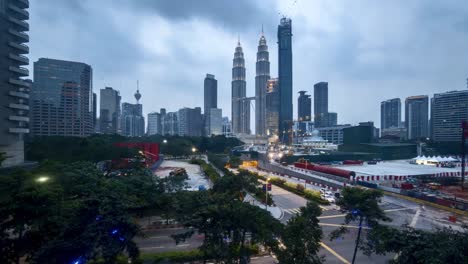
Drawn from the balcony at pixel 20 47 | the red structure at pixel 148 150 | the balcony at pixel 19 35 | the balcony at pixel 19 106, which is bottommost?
the red structure at pixel 148 150

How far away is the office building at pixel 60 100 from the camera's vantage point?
7525 cm

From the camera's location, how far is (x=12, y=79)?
3503cm

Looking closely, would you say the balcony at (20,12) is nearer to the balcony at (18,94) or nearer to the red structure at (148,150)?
the balcony at (18,94)

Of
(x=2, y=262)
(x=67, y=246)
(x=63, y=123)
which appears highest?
(x=63, y=123)

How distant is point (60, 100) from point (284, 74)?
127 meters

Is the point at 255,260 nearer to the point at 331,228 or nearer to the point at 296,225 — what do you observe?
the point at 296,225

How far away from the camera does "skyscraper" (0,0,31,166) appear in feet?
113

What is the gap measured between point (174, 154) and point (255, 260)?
54.1 meters

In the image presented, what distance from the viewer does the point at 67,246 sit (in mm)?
8234

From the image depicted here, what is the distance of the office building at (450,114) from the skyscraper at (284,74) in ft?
255

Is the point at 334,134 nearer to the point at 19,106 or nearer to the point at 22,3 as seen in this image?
the point at 19,106

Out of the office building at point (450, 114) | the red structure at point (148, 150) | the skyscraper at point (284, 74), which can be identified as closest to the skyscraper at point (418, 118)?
the office building at point (450, 114)

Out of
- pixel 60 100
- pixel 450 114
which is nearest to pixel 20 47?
pixel 60 100

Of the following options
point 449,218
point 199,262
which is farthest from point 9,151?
point 449,218
